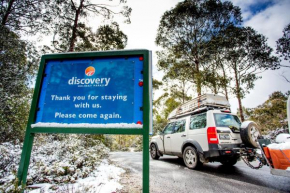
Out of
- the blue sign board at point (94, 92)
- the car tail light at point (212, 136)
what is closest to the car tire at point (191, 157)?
the car tail light at point (212, 136)

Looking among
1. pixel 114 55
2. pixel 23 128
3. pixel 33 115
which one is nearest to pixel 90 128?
pixel 33 115

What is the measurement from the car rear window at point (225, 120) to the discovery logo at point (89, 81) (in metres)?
3.79

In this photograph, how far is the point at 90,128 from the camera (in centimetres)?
201

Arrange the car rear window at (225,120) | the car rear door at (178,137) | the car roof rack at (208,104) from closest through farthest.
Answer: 1. the car rear window at (225,120)
2. the car roof rack at (208,104)
3. the car rear door at (178,137)

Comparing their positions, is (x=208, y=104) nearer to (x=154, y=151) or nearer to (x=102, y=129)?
(x=154, y=151)

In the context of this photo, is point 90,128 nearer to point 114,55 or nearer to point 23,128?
point 114,55

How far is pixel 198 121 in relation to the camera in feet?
16.7

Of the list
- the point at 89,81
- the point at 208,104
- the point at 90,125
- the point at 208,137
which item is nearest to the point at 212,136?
the point at 208,137

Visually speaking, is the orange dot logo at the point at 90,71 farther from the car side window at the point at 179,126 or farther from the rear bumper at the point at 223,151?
the car side window at the point at 179,126

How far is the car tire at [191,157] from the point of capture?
481cm

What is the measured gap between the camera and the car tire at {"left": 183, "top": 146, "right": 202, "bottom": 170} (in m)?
4.81

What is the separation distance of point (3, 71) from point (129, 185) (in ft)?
18.7

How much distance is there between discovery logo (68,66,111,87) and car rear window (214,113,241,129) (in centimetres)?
379

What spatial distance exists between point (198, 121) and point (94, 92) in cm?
405
